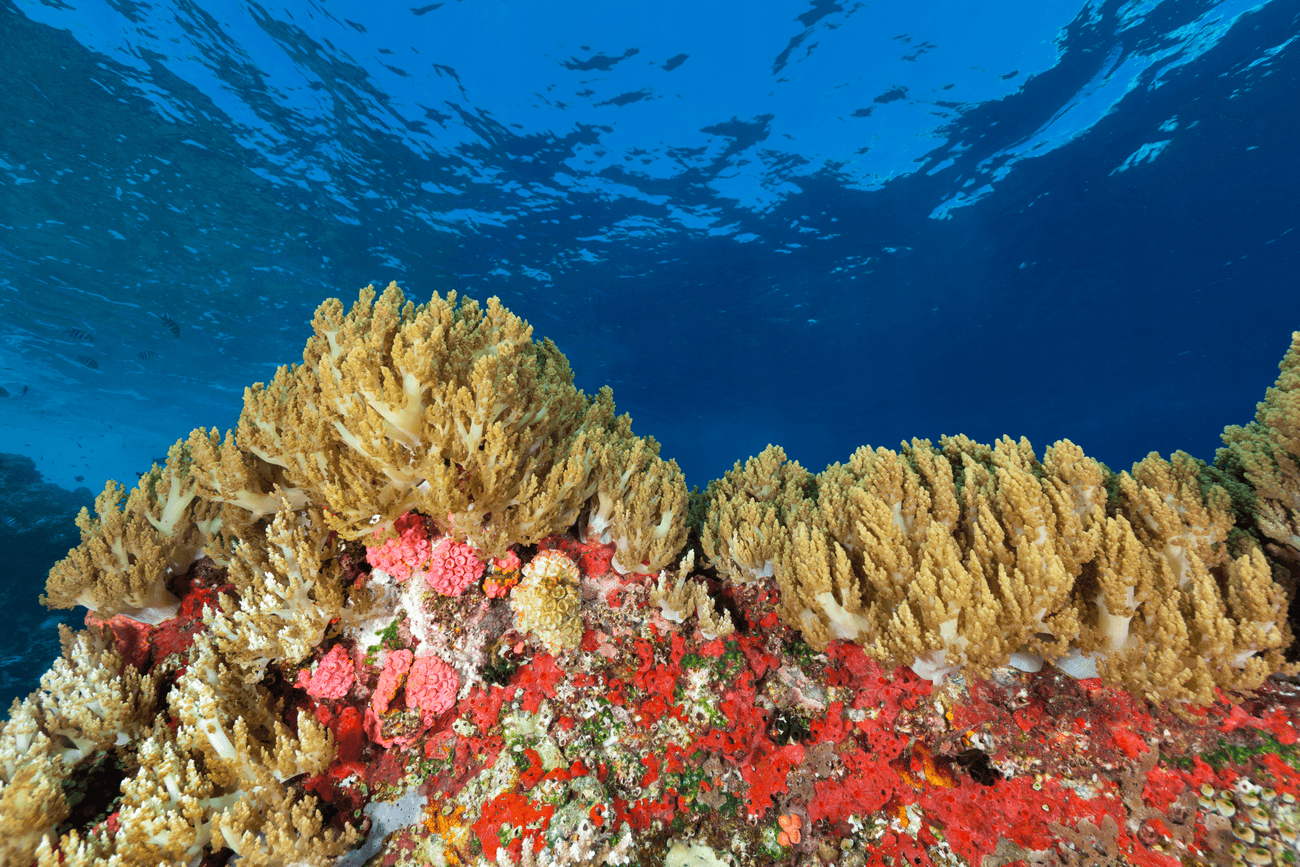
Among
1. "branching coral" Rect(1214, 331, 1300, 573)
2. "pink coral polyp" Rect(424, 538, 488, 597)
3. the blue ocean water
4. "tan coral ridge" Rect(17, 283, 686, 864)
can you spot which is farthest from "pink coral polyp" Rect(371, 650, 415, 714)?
the blue ocean water

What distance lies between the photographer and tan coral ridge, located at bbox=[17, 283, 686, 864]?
8.57ft

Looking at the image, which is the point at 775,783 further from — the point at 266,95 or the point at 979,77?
the point at 979,77

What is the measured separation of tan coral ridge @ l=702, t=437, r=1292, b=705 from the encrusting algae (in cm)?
2

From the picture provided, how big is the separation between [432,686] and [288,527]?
1.74 m

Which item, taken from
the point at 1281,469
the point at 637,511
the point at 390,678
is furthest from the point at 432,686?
the point at 1281,469

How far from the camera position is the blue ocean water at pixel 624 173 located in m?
15.8

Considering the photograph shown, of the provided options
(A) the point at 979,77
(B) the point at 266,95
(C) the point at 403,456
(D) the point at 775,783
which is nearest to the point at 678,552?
(D) the point at 775,783

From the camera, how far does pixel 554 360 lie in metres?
5.04

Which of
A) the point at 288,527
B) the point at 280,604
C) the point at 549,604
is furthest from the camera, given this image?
the point at 288,527

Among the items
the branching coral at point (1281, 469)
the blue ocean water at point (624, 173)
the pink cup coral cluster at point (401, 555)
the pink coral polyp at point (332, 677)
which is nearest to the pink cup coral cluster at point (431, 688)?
the pink coral polyp at point (332, 677)

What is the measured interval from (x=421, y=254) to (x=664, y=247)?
14070 mm

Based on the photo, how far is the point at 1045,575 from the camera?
107 inches

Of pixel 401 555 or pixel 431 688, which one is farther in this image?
pixel 401 555

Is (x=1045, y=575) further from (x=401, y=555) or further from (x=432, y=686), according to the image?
(x=401, y=555)
